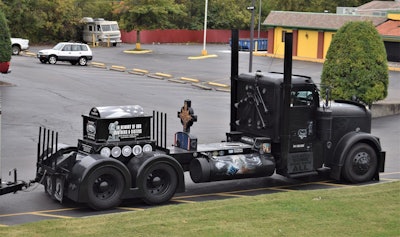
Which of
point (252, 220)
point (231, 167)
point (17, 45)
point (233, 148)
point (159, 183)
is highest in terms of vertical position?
point (17, 45)

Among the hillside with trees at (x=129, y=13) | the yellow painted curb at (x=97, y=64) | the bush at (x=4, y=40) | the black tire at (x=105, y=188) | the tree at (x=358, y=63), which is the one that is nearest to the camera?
the black tire at (x=105, y=188)

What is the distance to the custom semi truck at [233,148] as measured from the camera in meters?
15.5

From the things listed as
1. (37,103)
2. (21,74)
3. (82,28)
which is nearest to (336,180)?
(37,103)

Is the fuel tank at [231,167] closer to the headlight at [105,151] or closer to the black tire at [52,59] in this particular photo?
the headlight at [105,151]

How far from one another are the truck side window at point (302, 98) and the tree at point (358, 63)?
12815 millimetres

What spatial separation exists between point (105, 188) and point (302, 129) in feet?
17.0

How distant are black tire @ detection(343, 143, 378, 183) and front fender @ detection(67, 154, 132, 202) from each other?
5.83 metres

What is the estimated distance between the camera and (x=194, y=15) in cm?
8700

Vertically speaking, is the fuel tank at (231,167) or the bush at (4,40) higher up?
the bush at (4,40)

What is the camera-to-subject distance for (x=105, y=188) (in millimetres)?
15367

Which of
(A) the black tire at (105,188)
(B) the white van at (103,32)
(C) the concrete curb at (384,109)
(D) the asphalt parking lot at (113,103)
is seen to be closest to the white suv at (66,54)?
(D) the asphalt parking lot at (113,103)

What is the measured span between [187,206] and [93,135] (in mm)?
2529

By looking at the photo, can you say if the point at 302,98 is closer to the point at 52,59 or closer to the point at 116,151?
the point at 116,151

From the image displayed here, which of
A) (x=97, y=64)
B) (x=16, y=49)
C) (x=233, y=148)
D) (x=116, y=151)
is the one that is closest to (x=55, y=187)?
(x=116, y=151)
